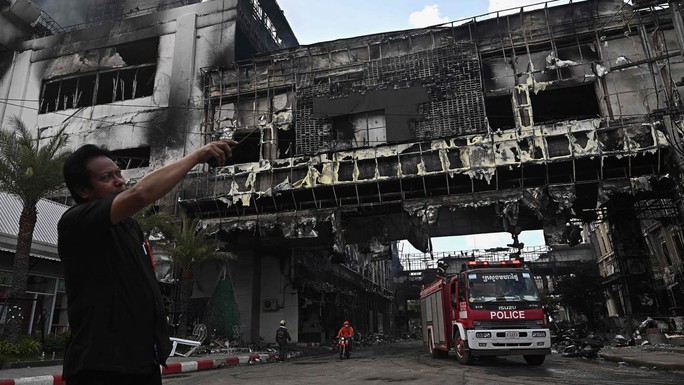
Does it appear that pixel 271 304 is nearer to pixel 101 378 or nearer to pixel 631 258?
pixel 631 258

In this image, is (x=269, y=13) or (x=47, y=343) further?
(x=269, y=13)

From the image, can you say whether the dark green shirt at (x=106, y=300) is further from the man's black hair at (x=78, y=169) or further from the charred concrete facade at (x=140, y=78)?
the charred concrete facade at (x=140, y=78)

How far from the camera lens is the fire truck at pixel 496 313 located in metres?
11.2

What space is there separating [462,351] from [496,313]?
5.28 feet

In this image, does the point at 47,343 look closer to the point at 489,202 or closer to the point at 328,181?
the point at 328,181

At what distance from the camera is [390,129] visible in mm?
23344

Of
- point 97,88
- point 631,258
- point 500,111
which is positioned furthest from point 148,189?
point 97,88

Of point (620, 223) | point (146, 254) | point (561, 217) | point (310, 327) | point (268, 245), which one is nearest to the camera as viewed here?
point (146, 254)

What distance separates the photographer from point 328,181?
23.1 metres

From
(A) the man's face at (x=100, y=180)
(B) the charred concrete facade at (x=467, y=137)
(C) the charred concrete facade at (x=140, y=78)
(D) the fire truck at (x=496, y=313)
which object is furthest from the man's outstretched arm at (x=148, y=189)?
(C) the charred concrete facade at (x=140, y=78)

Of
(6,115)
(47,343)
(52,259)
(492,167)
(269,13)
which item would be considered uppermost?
(269,13)

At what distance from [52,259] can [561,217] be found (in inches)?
864

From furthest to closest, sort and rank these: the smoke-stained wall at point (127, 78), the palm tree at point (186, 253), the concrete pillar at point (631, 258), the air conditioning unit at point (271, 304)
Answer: the smoke-stained wall at point (127, 78), the air conditioning unit at point (271, 304), the concrete pillar at point (631, 258), the palm tree at point (186, 253)

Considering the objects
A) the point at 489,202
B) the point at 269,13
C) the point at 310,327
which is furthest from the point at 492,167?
the point at 269,13
